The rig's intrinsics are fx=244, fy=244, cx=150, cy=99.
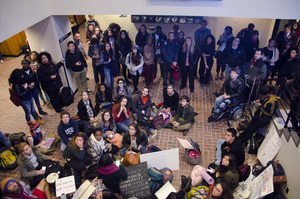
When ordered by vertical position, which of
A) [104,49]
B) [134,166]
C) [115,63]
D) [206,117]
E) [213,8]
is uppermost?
[213,8]

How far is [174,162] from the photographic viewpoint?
5320mm

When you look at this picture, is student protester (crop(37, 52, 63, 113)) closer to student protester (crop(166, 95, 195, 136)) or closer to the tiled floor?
the tiled floor

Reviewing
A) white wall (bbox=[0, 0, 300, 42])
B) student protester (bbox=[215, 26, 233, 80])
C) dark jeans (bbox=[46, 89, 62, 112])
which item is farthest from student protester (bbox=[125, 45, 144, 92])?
student protester (bbox=[215, 26, 233, 80])

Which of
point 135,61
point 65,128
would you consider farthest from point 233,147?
point 135,61

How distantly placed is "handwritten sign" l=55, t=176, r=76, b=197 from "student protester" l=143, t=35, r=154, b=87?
15.0 feet

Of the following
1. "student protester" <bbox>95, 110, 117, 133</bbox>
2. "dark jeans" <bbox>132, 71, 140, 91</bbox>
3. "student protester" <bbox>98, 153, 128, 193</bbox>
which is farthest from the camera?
"dark jeans" <bbox>132, 71, 140, 91</bbox>

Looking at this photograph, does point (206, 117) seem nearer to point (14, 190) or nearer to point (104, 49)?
point (104, 49)

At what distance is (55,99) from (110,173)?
12.4 feet

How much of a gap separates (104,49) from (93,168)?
384 cm

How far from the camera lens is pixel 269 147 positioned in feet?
17.6

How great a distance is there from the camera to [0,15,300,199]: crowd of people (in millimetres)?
4965

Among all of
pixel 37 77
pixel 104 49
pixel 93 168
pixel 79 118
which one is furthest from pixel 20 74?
pixel 93 168

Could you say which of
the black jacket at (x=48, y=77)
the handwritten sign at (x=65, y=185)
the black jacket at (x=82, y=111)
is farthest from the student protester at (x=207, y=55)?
the handwritten sign at (x=65, y=185)

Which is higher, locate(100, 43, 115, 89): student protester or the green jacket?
locate(100, 43, 115, 89): student protester
